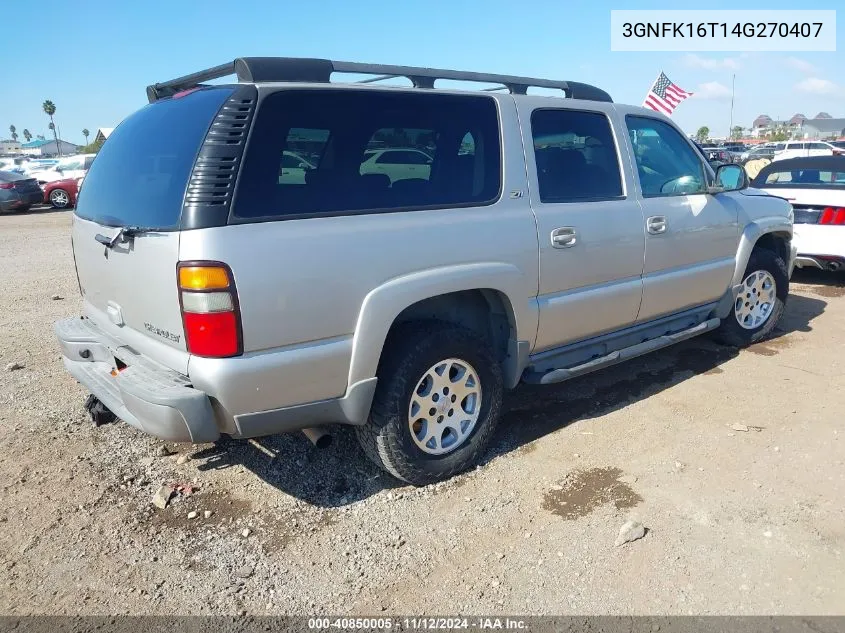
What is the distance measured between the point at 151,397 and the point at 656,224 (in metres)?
3.14

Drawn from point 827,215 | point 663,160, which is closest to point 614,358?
point 663,160

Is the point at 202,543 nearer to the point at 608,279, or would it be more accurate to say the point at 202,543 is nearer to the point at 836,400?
the point at 608,279

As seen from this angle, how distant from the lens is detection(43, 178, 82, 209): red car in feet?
62.8

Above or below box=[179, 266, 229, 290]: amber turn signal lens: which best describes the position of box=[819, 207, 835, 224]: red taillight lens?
below

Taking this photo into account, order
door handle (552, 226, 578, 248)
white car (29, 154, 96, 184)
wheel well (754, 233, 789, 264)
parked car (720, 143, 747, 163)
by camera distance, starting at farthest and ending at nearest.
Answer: parked car (720, 143, 747, 163) → white car (29, 154, 96, 184) → wheel well (754, 233, 789, 264) → door handle (552, 226, 578, 248)

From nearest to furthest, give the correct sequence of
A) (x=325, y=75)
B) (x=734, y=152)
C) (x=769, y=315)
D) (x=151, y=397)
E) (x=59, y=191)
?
(x=151, y=397)
(x=325, y=75)
(x=769, y=315)
(x=59, y=191)
(x=734, y=152)

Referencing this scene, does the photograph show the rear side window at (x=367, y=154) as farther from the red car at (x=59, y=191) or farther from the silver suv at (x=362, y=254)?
the red car at (x=59, y=191)

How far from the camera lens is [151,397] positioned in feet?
8.66

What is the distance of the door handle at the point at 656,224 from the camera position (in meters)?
4.14

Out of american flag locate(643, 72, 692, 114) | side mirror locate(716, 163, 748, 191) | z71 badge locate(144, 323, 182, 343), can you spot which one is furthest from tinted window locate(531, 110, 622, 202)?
american flag locate(643, 72, 692, 114)

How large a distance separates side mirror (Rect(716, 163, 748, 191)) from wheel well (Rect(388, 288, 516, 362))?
7.71ft

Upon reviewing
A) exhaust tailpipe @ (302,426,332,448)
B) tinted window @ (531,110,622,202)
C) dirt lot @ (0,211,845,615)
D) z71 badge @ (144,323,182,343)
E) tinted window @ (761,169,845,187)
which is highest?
tinted window @ (531,110,622,202)

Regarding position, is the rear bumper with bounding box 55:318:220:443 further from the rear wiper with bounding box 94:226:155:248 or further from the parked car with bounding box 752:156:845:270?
the parked car with bounding box 752:156:845:270

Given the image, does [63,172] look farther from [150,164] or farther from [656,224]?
[656,224]
